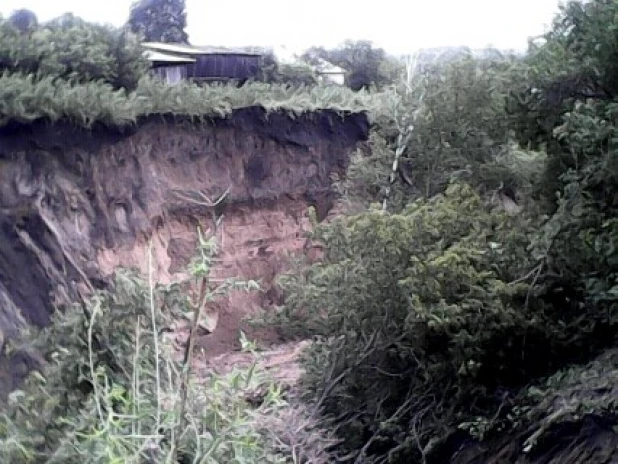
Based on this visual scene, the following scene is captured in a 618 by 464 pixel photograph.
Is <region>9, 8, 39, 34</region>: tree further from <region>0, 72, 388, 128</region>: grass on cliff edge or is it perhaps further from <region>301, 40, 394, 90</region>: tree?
<region>301, 40, 394, 90</region>: tree

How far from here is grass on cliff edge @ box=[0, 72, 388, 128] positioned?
10.3 m

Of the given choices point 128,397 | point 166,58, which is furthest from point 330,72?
point 128,397

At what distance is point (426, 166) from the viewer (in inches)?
408

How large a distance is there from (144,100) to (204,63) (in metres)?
4.76

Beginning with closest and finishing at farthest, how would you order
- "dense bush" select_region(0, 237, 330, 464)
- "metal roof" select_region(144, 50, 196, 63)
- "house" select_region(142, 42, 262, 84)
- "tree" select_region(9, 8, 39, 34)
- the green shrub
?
"dense bush" select_region(0, 237, 330, 464) < the green shrub < "tree" select_region(9, 8, 39, 34) < "metal roof" select_region(144, 50, 196, 63) < "house" select_region(142, 42, 262, 84)

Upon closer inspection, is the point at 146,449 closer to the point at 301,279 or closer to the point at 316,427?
the point at 316,427

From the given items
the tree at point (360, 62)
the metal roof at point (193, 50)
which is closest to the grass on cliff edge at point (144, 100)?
the metal roof at point (193, 50)

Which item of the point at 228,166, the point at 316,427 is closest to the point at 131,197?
the point at 228,166

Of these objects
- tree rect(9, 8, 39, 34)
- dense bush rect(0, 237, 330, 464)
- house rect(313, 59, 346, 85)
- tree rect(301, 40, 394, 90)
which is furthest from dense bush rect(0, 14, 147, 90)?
tree rect(301, 40, 394, 90)

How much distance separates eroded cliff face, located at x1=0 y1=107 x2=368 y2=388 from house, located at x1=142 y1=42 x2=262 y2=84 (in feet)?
7.48

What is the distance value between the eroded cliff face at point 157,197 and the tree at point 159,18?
5309 millimetres

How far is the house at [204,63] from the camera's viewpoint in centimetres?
1484

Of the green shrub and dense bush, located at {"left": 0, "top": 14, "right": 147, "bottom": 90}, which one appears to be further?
dense bush, located at {"left": 0, "top": 14, "right": 147, "bottom": 90}

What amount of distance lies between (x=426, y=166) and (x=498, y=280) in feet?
13.6
